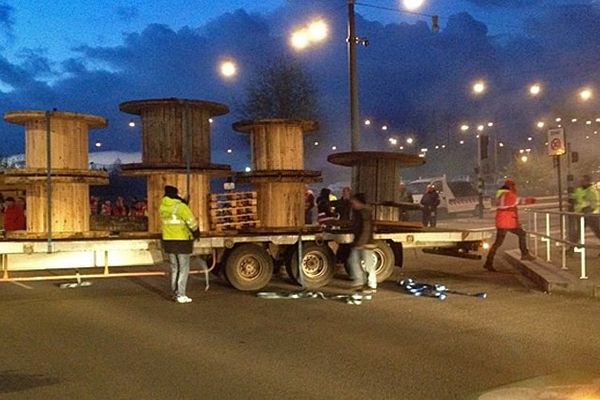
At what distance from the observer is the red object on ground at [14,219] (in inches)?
505

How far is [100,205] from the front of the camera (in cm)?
2139

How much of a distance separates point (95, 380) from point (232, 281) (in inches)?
215

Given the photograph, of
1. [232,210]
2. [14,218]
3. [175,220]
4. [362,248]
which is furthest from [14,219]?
[362,248]

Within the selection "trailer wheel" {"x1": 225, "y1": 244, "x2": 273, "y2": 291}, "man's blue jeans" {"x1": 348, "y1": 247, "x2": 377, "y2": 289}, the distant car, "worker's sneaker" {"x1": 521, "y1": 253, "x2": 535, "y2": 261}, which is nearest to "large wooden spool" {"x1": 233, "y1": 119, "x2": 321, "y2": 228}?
"trailer wheel" {"x1": 225, "y1": 244, "x2": 273, "y2": 291}

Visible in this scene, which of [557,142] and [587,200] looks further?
[557,142]

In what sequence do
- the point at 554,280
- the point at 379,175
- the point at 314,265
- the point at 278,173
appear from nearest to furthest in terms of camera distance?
1. the point at 554,280
2. the point at 314,265
3. the point at 278,173
4. the point at 379,175

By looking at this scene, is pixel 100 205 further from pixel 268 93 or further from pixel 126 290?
→ pixel 268 93

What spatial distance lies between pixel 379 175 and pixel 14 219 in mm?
7258

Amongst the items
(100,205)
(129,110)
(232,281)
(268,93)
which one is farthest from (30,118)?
(268,93)

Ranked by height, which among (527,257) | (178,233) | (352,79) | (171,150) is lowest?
(527,257)

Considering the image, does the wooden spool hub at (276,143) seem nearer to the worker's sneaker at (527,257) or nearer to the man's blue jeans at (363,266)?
the man's blue jeans at (363,266)

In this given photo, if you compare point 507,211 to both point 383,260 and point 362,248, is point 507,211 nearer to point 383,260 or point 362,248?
point 383,260

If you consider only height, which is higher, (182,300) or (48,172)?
(48,172)

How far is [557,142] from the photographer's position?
15430 millimetres
